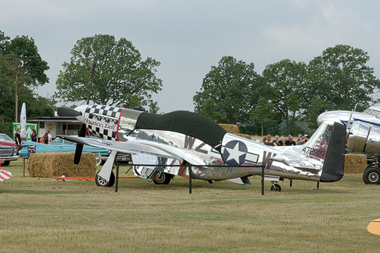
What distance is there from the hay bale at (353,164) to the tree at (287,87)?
2291 inches

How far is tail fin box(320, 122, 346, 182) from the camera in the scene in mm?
13234

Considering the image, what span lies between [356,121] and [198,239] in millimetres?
12261

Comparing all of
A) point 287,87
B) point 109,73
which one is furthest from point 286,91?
point 109,73

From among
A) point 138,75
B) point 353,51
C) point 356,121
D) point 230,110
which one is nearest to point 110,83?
point 138,75

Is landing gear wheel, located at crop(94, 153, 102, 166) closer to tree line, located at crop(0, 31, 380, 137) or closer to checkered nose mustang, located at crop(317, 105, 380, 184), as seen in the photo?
checkered nose mustang, located at crop(317, 105, 380, 184)

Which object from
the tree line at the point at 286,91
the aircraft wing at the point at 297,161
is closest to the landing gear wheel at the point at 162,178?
the aircraft wing at the point at 297,161

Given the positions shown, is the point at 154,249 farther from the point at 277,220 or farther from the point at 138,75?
the point at 138,75

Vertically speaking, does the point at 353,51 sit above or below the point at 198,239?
above

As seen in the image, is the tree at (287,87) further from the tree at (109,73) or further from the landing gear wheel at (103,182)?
the landing gear wheel at (103,182)

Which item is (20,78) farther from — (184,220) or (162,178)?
(184,220)

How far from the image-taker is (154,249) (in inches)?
239

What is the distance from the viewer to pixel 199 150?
574 inches

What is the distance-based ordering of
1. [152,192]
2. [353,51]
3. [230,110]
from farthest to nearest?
[230,110]
[353,51]
[152,192]

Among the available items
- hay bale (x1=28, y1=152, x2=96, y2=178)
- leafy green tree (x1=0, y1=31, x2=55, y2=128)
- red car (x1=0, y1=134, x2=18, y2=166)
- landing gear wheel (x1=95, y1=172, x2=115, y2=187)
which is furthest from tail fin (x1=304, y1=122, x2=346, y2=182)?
leafy green tree (x1=0, y1=31, x2=55, y2=128)
